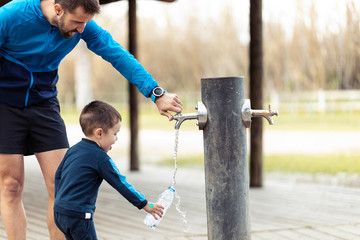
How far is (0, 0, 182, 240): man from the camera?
2.63 metres

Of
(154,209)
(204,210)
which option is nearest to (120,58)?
(154,209)

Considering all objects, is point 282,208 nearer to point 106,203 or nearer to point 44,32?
point 106,203

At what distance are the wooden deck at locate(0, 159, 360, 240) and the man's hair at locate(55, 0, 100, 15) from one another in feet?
5.91

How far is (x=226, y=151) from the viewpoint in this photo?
2383mm

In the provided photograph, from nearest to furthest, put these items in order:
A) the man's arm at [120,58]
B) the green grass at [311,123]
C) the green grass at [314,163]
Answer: the man's arm at [120,58] → the green grass at [314,163] → the green grass at [311,123]

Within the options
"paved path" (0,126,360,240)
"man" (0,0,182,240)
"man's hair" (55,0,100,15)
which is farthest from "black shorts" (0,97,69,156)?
"paved path" (0,126,360,240)

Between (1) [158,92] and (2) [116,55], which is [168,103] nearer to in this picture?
(1) [158,92]

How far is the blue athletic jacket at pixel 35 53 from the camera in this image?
266 cm

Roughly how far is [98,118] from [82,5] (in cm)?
50

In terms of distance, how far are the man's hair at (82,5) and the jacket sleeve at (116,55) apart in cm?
28

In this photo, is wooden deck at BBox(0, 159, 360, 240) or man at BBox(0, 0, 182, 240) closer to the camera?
man at BBox(0, 0, 182, 240)

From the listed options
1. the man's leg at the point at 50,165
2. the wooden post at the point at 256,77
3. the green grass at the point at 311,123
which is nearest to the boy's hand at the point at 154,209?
the man's leg at the point at 50,165

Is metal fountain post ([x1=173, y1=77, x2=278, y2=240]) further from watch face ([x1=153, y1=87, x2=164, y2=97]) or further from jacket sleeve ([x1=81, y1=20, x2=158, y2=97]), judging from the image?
jacket sleeve ([x1=81, y1=20, x2=158, y2=97])

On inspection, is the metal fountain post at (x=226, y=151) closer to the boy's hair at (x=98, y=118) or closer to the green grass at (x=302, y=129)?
the boy's hair at (x=98, y=118)
